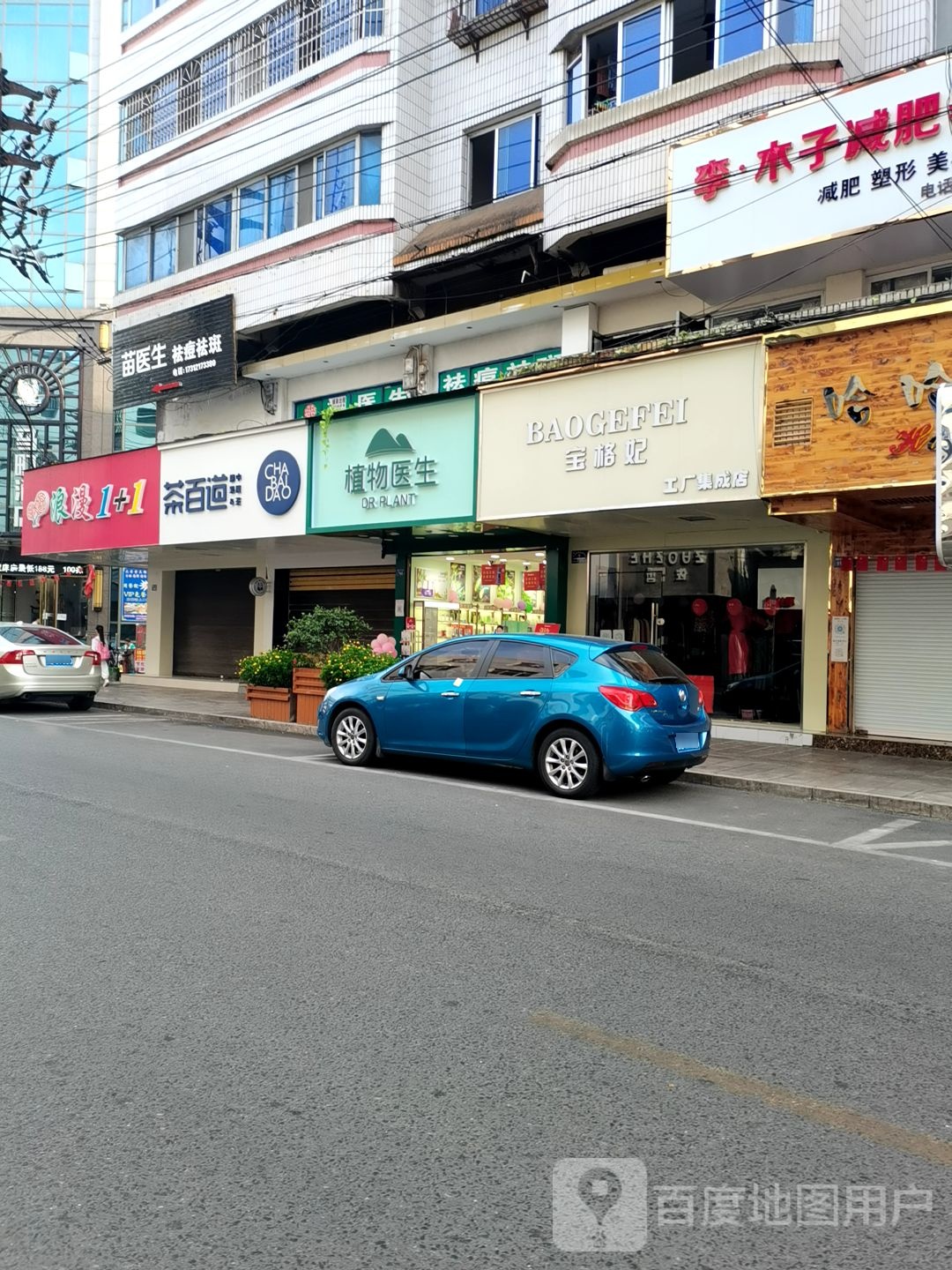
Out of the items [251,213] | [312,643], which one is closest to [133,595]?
[312,643]

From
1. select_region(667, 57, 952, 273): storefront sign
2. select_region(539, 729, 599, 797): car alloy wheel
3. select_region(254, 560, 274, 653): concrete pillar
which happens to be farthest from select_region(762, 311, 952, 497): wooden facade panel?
select_region(254, 560, 274, 653): concrete pillar

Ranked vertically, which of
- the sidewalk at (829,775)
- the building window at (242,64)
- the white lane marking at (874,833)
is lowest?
the white lane marking at (874,833)

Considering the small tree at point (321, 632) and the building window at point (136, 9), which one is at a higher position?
the building window at point (136, 9)

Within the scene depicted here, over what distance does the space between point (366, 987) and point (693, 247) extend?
1209 cm

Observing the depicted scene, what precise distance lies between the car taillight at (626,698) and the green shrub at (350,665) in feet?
19.3

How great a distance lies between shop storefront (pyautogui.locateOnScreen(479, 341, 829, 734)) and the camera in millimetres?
13086

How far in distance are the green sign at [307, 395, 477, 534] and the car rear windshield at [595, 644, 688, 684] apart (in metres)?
6.16

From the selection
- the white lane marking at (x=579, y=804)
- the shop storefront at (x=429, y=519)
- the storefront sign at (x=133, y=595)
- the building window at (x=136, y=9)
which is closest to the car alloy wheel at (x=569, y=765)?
the white lane marking at (x=579, y=804)

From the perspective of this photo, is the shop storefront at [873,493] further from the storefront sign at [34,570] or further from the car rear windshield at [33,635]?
the storefront sign at [34,570]

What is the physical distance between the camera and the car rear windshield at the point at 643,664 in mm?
9906

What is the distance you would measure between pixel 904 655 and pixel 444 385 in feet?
32.2

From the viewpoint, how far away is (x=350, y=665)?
49.3 ft

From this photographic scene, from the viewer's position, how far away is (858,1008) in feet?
14.2

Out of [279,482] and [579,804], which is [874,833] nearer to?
[579,804]
